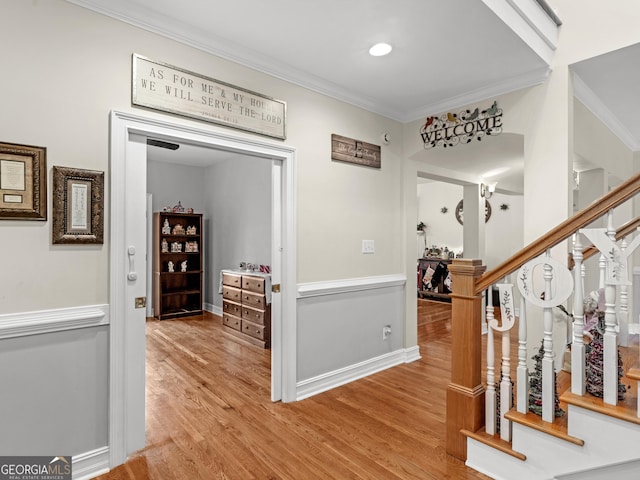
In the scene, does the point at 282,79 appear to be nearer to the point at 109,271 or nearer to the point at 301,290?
the point at 301,290

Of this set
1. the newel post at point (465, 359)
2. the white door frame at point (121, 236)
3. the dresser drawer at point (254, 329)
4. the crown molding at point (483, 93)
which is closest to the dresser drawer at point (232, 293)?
the dresser drawer at point (254, 329)

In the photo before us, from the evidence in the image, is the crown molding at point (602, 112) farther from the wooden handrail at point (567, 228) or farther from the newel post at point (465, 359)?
the newel post at point (465, 359)

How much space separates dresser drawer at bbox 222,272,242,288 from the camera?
4875mm

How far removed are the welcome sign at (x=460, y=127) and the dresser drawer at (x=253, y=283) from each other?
252 cm

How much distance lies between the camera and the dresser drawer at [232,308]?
4839 mm

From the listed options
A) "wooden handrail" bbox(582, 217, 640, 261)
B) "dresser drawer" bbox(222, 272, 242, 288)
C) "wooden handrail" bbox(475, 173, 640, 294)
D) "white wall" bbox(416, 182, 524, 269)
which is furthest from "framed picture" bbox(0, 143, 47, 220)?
"white wall" bbox(416, 182, 524, 269)

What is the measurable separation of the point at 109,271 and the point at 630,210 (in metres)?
5.91

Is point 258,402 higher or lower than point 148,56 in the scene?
lower

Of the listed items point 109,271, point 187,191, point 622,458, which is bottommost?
point 622,458

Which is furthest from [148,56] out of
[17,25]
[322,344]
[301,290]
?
[322,344]

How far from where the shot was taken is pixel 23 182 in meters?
1.75

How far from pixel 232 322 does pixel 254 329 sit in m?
0.66

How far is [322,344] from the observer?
120 inches

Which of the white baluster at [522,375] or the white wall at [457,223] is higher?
the white wall at [457,223]
